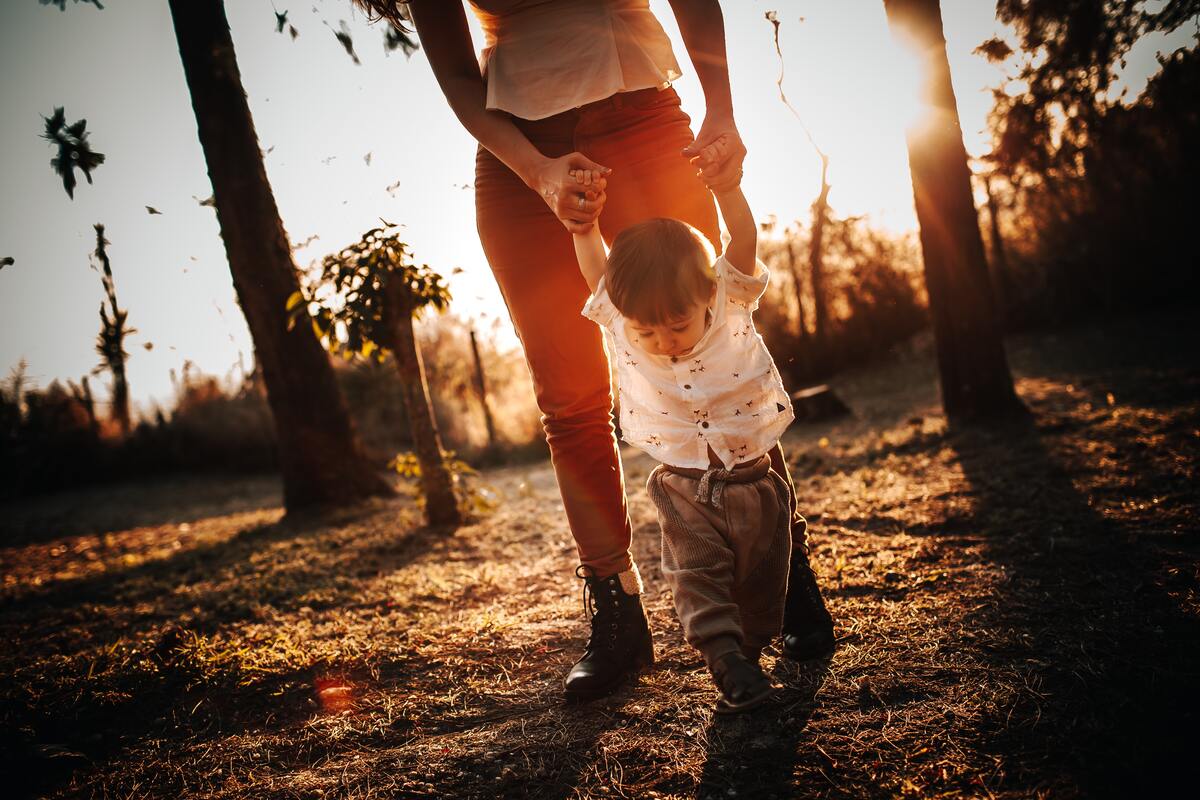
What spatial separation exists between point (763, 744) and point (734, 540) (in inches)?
15.6

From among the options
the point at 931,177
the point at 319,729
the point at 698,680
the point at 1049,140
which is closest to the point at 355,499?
the point at 319,729

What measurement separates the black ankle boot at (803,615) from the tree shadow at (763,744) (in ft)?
0.25

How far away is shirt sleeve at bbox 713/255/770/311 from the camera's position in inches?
59.6

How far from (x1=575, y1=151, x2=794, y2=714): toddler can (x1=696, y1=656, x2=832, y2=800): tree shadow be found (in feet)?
0.39

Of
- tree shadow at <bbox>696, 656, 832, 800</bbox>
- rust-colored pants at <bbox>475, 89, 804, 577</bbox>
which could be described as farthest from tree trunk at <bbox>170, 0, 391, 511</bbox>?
tree shadow at <bbox>696, 656, 832, 800</bbox>

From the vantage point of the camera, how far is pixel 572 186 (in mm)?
1412

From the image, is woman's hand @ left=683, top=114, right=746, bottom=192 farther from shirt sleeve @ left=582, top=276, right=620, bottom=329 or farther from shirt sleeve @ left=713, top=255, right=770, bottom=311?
shirt sleeve @ left=582, top=276, right=620, bottom=329

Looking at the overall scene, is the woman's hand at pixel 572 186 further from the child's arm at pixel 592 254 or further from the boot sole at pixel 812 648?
the boot sole at pixel 812 648

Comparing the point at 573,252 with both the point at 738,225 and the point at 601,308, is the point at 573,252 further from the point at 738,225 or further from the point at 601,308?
the point at 738,225

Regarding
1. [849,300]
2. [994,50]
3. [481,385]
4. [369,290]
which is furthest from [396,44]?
[849,300]

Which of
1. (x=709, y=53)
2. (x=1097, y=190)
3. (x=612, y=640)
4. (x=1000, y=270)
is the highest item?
(x=1097, y=190)

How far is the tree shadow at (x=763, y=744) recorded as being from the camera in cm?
116

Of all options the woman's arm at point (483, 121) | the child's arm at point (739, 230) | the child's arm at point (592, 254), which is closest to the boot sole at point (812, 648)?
the child's arm at point (739, 230)

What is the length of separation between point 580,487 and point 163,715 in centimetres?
133
